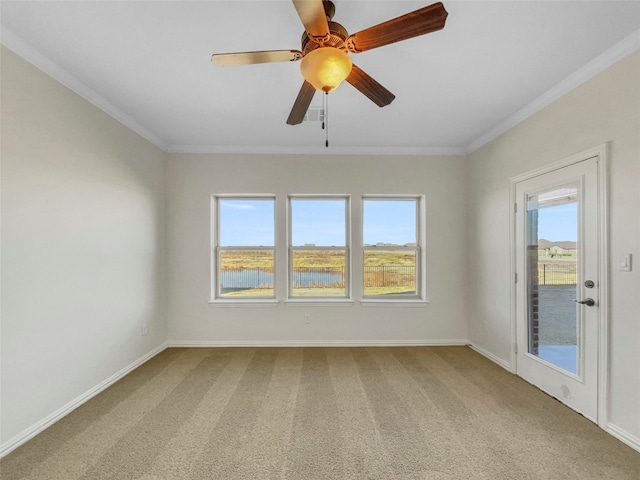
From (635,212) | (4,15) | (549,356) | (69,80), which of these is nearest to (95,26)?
(4,15)

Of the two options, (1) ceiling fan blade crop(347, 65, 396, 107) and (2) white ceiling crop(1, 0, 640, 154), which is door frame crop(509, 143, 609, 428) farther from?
(1) ceiling fan blade crop(347, 65, 396, 107)

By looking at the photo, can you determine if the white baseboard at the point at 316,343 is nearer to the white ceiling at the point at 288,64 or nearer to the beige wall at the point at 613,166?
the beige wall at the point at 613,166

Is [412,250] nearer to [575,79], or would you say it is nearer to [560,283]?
[560,283]

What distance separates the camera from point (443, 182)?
409cm

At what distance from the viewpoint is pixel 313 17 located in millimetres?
1354

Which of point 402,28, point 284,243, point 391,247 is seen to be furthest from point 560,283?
point 284,243

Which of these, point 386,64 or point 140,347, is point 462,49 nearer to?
point 386,64

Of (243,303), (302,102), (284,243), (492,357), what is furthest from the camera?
(284,243)

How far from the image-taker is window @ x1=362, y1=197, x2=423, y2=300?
13.7ft

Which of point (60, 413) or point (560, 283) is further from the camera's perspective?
point (560, 283)

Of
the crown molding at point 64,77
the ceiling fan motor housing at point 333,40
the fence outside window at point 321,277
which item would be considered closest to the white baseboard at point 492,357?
the fence outside window at point 321,277

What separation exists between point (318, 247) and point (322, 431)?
2400 millimetres

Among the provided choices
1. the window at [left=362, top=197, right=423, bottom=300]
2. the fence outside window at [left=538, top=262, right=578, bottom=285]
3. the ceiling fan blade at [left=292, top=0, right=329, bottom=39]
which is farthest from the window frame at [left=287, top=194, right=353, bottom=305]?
the ceiling fan blade at [left=292, top=0, right=329, bottom=39]

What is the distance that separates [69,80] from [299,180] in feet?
8.05
